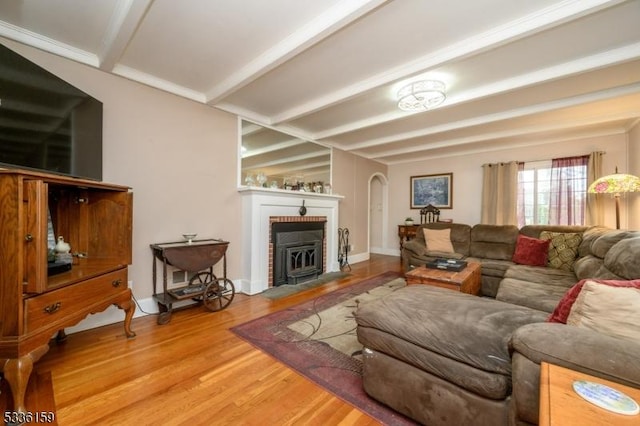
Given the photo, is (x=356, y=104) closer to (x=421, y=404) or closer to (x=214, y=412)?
(x=421, y=404)

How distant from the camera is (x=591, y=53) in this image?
2146 mm

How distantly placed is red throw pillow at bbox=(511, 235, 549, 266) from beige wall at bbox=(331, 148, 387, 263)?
274 cm

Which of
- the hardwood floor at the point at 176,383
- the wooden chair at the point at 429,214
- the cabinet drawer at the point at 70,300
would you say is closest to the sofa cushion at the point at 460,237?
the wooden chair at the point at 429,214

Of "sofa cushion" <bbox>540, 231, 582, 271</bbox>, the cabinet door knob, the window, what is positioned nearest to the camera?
the cabinet door knob

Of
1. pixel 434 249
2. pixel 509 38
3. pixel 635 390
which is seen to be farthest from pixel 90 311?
pixel 434 249

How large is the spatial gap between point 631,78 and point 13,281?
16.3ft

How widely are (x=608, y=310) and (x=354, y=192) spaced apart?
457 centimetres

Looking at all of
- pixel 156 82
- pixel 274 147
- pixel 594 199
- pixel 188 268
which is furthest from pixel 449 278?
pixel 156 82

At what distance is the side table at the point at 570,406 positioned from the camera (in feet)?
1.82

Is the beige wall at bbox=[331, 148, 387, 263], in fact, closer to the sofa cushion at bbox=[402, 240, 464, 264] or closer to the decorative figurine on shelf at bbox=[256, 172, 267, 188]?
the sofa cushion at bbox=[402, 240, 464, 264]

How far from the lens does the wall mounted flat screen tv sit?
1.55 metres

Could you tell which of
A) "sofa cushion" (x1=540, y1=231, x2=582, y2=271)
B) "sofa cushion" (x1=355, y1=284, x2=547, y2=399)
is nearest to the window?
"sofa cushion" (x1=540, y1=231, x2=582, y2=271)

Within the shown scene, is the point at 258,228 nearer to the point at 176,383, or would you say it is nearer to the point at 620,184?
the point at 176,383

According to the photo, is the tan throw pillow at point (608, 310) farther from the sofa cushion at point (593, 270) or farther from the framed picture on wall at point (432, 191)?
the framed picture on wall at point (432, 191)
